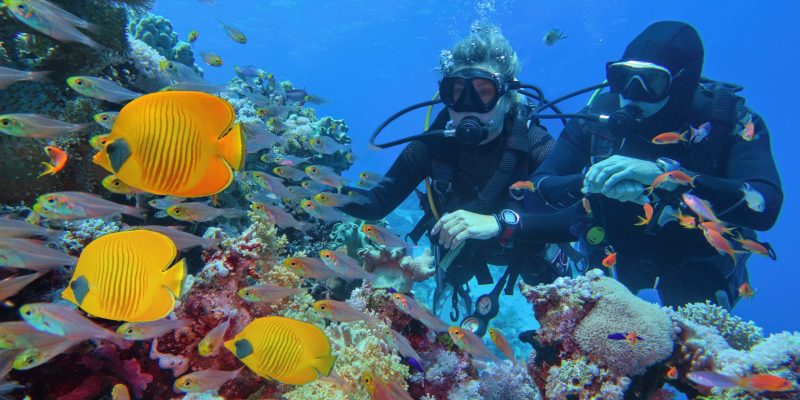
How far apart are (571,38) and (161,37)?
67707mm

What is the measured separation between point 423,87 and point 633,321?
9847 centimetres

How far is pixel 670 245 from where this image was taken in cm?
516

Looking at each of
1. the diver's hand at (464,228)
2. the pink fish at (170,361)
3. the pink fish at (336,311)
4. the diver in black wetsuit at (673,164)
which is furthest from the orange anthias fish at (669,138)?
the pink fish at (170,361)

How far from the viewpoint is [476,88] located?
16.3ft

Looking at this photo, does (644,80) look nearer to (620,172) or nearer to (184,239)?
(620,172)

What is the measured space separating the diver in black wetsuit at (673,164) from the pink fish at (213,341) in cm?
367

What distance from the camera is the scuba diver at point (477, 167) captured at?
193 inches

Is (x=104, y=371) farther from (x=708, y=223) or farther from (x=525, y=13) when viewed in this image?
(x=525, y=13)

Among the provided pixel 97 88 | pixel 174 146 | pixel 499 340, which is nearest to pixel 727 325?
pixel 499 340

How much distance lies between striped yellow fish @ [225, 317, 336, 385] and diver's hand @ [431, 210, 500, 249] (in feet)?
7.82

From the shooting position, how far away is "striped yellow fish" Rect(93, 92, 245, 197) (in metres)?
1.13

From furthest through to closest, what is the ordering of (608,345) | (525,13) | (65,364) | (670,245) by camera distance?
(525,13)
(670,245)
(608,345)
(65,364)

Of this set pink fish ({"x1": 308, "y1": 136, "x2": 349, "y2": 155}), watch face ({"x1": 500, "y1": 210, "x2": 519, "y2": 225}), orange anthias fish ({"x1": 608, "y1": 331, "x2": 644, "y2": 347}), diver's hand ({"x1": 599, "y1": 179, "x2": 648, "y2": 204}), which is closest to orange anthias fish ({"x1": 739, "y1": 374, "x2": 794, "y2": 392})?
orange anthias fish ({"x1": 608, "y1": 331, "x2": 644, "y2": 347})

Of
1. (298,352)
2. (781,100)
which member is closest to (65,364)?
(298,352)
